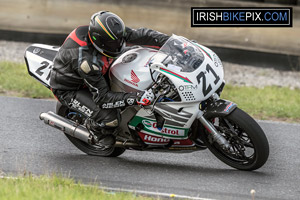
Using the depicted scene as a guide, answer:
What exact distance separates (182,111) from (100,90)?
0.84 meters

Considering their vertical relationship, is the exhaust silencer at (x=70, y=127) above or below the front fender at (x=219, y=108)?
below

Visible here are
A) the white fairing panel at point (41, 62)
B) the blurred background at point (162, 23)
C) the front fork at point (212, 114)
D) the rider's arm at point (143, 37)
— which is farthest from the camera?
the blurred background at point (162, 23)

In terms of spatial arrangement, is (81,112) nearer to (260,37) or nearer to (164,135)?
(164,135)

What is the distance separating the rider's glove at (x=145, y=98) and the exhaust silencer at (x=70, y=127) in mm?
897

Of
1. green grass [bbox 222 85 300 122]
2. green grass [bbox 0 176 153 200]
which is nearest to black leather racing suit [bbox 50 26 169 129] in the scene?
green grass [bbox 0 176 153 200]

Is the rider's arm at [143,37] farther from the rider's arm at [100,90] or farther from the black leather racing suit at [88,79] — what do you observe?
the rider's arm at [100,90]

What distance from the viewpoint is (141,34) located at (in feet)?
20.5

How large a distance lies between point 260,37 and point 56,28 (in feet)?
13.3

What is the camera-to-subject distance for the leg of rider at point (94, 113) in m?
5.96

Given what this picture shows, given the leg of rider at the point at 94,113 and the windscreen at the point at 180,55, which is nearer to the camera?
the windscreen at the point at 180,55

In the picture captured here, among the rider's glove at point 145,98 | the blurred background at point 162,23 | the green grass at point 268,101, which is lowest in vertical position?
the green grass at point 268,101

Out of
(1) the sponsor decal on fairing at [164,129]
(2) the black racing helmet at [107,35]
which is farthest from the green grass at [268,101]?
(2) the black racing helmet at [107,35]

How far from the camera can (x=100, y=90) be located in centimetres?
578

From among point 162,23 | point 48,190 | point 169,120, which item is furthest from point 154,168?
point 162,23
